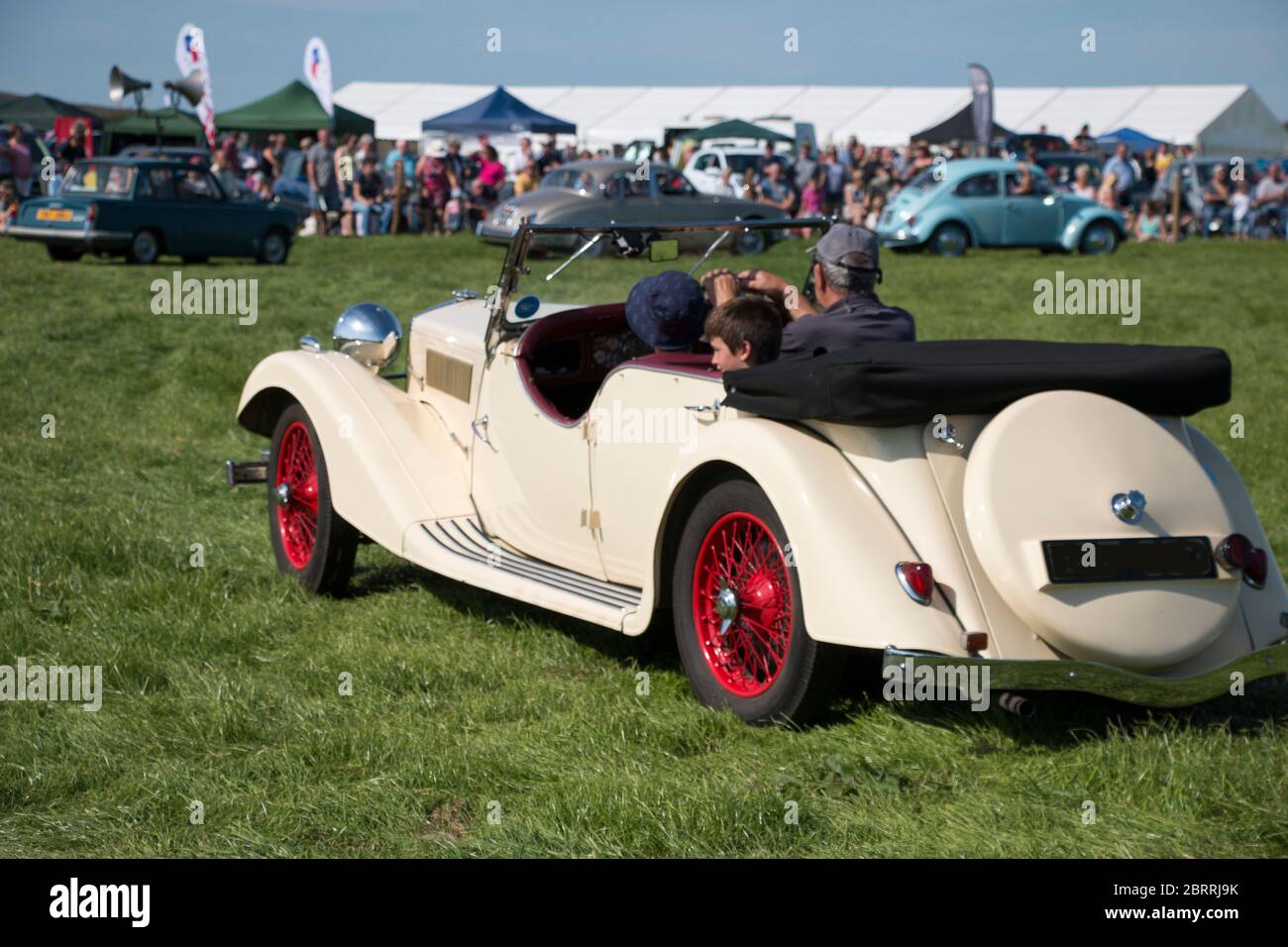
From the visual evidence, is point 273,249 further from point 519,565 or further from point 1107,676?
point 1107,676

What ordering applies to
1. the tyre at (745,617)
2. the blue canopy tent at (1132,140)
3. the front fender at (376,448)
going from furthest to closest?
1. the blue canopy tent at (1132,140)
2. the front fender at (376,448)
3. the tyre at (745,617)

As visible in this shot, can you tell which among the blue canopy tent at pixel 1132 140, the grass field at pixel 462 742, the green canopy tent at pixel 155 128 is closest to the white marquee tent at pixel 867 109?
the blue canopy tent at pixel 1132 140

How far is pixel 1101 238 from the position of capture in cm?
2469

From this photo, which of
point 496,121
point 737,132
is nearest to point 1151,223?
point 737,132

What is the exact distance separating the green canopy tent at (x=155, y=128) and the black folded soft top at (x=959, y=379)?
30.1 m

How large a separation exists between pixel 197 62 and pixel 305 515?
21.8 metres

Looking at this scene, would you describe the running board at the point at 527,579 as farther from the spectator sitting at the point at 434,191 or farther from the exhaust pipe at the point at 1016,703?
the spectator sitting at the point at 434,191

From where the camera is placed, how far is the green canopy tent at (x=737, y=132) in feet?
115

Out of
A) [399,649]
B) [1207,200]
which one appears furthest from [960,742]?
[1207,200]

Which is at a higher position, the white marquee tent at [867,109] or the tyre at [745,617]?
the white marquee tent at [867,109]

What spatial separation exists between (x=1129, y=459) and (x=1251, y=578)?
1.99ft

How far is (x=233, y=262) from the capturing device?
21.2m

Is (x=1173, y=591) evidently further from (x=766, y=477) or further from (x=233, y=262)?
(x=233, y=262)

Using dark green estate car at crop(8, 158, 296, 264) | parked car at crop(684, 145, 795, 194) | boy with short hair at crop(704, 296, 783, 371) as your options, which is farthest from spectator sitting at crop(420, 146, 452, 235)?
boy with short hair at crop(704, 296, 783, 371)
